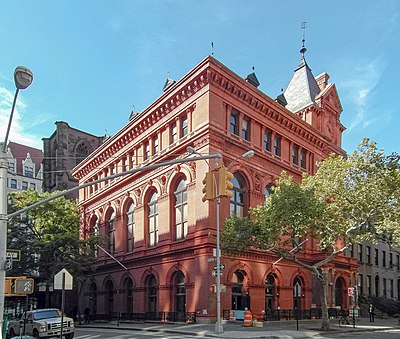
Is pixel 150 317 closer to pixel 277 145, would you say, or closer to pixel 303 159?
pixel 277 145

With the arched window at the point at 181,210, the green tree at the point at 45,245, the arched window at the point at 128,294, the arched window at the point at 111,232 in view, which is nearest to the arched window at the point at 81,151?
the arched window at the point at 111,232

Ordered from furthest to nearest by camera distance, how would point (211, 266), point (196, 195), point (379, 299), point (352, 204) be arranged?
point (379, 299) → point (196, 195) → point (211, 266) → point (352, 204)

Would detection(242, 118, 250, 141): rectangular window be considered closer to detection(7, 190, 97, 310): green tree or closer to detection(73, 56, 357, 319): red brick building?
detection(73, 56, 357, 319): red brick building

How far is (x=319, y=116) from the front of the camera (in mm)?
Answer: 46031

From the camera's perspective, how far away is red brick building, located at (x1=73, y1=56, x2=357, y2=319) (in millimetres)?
31917

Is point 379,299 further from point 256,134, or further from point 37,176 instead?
point 37,176

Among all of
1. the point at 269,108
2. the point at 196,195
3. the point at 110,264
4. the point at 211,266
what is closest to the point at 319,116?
the point at 269,108

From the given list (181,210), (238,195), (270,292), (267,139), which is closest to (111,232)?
(181,210)

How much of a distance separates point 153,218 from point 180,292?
7392 mm

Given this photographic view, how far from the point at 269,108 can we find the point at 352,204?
44.5ft

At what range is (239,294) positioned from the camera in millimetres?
32531

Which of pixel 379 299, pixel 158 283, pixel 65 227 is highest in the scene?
pixel 65 227

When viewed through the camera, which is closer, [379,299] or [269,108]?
[269,108]

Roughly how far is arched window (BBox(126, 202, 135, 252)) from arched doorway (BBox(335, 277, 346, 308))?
835 inches
